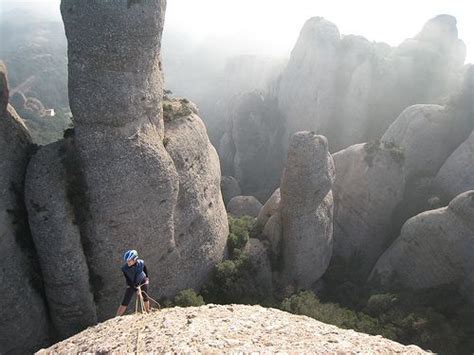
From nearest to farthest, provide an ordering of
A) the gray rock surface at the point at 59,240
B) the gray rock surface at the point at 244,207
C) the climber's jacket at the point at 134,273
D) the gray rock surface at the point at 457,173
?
the climber's jacket at the point at 134,273 < the gray rock surface at the point at 59,240 < the gray rock surface at the point at 457,173 < the gray rock surface at the point at 244,207

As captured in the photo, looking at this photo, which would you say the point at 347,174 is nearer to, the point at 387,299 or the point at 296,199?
the point at 296,199

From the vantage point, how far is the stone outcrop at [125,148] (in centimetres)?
2498

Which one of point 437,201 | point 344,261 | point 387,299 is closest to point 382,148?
point 437,201

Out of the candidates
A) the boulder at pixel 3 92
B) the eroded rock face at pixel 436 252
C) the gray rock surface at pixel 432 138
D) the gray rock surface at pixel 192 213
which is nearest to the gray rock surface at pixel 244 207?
the gray rock surface at pixel 192 213

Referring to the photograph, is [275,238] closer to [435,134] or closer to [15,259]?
[15,259]

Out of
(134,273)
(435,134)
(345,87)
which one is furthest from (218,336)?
(345,87)

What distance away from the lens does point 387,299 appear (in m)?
34.9

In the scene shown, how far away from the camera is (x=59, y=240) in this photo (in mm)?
25547

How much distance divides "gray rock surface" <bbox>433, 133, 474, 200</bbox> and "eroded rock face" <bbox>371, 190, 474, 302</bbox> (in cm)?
857

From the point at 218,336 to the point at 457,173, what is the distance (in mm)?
38398

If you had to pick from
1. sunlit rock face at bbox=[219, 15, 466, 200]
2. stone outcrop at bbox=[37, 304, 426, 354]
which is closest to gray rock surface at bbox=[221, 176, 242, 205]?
sunlit rock face at bbox=[219, 15, 466, 200]

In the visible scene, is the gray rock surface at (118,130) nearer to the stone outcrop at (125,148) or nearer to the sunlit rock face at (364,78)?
the stone outcrop at (125,148)

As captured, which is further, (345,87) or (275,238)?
(345,87)

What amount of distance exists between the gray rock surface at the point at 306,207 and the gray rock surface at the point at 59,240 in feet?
59.7
